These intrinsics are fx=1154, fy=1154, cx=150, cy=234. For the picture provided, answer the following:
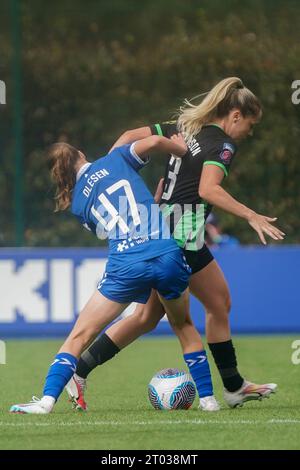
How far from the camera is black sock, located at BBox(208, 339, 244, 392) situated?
7.58 metres

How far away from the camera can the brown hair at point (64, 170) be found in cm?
707

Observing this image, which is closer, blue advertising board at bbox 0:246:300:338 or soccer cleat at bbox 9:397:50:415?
soccer cleat at bbox 9:397:50:415

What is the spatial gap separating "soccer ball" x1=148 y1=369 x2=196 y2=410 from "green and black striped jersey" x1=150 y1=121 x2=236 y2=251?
2.84 ft

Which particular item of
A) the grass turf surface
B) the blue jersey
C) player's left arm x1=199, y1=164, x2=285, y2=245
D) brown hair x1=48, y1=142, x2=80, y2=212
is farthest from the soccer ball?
brown hair x1=48, y1=142, x2=80, y2=212

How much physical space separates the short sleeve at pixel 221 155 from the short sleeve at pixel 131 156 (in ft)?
1.31

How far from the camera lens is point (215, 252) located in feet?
42.8

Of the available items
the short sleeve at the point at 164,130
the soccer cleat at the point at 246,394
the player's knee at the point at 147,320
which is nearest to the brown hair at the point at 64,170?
the short sleeve at the point at 164,130

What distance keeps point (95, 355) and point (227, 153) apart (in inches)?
63.3

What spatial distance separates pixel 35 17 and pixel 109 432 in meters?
9.73

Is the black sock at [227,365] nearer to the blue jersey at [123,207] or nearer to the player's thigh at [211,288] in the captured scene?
the player's thigh at [211,288]

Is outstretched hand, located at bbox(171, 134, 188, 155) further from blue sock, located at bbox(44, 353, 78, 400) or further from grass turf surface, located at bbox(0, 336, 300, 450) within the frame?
grass turf surface, located at bbox(0, 336, 300, 450)

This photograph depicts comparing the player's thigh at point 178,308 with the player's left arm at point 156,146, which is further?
the player's thigh at point 178,308

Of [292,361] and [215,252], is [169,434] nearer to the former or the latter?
[292,361]

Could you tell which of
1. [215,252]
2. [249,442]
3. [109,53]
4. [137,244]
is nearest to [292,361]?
[215,252]
